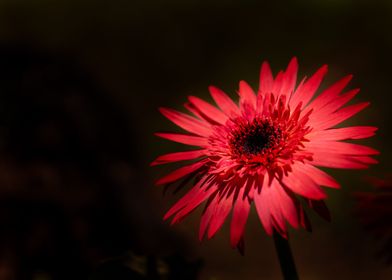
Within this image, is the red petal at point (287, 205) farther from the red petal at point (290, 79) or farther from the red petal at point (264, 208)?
the red petal at point (290, 79)

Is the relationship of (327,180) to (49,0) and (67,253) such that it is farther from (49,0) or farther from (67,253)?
(49,0)

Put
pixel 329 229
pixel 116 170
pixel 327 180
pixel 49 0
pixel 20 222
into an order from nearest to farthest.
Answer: pixel 327 180
pixel 20 222
pixel 116 170
pixel 329 229
pixel 49 0

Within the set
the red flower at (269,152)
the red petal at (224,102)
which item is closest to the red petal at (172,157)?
the red flower at (269,152)

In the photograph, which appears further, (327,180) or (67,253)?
(67,253)

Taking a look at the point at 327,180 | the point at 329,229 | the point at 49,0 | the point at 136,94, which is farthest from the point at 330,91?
the point at 49,0

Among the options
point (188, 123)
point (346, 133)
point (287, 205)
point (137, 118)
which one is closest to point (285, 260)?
point (287, 205)

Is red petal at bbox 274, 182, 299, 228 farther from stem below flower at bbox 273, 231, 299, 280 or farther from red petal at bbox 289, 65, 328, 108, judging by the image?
red petal at bbox 289, 65, 328, 108
